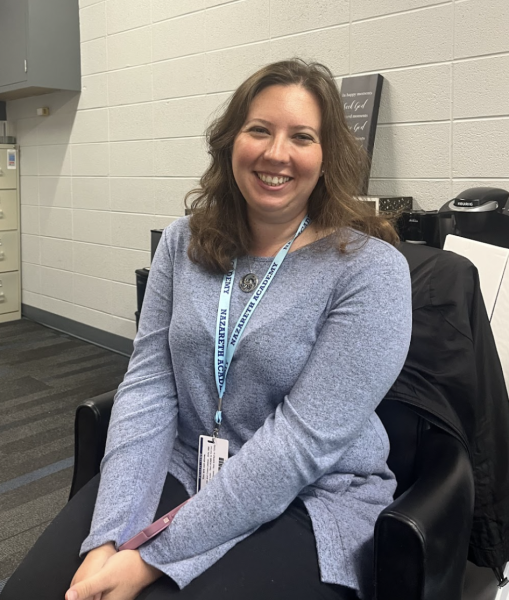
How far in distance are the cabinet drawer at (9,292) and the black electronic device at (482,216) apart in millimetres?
3842

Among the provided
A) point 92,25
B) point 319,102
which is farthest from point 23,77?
point 319,102

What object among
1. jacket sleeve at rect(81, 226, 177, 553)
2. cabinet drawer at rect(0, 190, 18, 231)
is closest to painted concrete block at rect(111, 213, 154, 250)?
cabinet drawer at rect(0, 190, 18, 231)

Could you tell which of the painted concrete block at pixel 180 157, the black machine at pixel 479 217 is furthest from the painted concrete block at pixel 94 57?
the black machine at pixel 479 217

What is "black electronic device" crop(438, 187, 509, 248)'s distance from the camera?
1845 mm

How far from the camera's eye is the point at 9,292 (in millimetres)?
4746

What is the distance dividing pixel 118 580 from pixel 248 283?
0.60 metres

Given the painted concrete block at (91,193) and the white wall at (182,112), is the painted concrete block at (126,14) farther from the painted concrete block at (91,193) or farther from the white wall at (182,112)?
the painted concrete block at (91,193)

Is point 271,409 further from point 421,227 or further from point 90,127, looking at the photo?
point 90,127

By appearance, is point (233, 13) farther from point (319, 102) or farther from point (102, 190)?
point (319, 102)

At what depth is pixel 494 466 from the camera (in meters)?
1.20

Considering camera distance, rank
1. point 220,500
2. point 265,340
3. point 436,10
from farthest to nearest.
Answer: point 436,10, point 265,340, point 220,500

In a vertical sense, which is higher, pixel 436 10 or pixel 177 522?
pixel 436 10

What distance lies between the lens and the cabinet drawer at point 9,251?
4.64 m

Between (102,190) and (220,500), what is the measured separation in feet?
10.7
